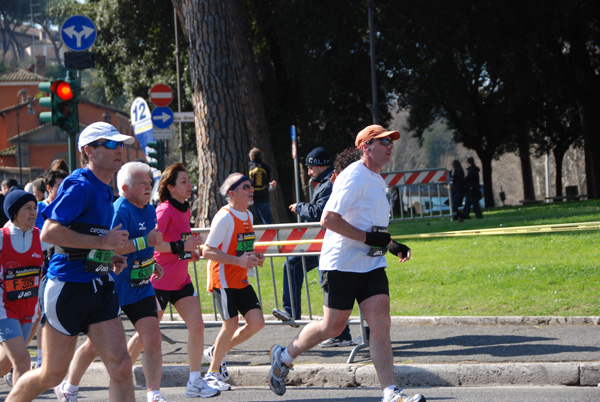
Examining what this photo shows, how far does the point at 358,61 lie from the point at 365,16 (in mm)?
3631

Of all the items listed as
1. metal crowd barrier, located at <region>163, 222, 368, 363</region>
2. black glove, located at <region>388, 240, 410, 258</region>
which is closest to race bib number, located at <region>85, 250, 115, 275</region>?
black glove, located at <region>388, 240, 410, 258</region>

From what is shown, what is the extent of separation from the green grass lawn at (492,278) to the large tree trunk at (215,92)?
3.01 meters

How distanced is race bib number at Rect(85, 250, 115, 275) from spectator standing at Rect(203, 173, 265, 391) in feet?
6.48

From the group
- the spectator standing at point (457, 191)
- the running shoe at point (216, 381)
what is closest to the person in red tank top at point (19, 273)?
the running shoe at point (216, 381)

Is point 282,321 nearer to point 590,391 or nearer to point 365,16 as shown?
point 590,391

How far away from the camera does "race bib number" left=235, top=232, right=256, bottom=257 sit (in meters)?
6.94

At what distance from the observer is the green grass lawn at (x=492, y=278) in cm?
962

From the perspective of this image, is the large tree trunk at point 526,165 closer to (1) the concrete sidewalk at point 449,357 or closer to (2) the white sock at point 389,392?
(1) the concrete sidewalk at point 449,357

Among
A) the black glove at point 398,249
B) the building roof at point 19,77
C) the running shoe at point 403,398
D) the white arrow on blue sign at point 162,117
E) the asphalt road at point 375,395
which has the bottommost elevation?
the asphalt road at point 375,395

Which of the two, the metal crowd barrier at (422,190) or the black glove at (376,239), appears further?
the metal crowd barrier at (422,190)

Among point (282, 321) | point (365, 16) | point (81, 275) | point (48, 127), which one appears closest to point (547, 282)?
point (282, 321)

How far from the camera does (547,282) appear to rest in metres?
10.4

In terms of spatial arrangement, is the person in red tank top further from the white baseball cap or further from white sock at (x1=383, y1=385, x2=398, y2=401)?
white sock at (x1=383, y1=385, x2=398, y2=401)

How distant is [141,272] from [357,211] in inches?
62.3
